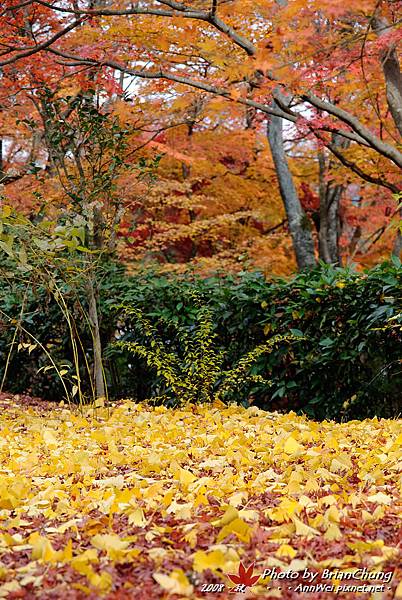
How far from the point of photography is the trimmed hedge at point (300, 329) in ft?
15.1

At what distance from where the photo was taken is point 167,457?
2941 mm

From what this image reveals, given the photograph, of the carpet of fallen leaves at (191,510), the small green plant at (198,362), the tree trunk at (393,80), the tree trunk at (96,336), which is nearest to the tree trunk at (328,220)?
the tree trunk at (393,80)

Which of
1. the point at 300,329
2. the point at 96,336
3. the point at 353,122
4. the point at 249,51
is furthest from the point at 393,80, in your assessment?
the point at 96,336

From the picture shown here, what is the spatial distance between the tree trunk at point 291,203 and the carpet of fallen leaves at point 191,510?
598cm

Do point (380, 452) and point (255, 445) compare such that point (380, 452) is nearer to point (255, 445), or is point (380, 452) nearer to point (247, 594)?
point (255, 445)

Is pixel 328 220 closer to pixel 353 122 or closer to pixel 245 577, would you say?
pixel 353 122

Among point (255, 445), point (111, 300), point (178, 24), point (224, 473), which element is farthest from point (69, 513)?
point (178, 24)

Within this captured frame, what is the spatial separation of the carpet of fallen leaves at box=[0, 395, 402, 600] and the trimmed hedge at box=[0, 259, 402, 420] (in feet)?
3.15

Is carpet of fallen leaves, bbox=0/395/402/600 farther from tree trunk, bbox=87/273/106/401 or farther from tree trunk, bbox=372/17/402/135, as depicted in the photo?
tree trunk, bbox=372/17/402/135

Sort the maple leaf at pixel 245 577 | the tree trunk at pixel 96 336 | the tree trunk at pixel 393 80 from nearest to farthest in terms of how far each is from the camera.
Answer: the maple leaf at pixel 245 577
the tree trunk at pixel 96 336
the tree trunk at pixel 393 80

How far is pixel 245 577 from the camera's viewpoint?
5.19ft

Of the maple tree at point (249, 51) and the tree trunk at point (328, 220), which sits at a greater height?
the maple tree at point (249, 51)

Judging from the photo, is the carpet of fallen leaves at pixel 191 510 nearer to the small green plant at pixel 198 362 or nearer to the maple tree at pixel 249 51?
the small green plant at pixel 198 362

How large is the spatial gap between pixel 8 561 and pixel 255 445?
66.5 inches
